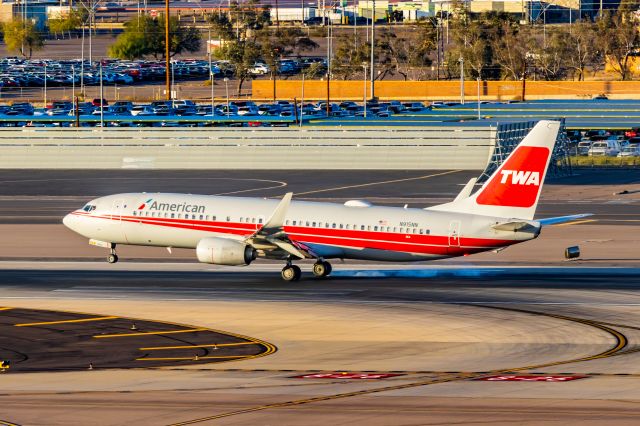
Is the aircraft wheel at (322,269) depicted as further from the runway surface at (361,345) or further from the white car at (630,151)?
the white car at (630,151)

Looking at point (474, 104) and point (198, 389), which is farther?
point (474, 104)

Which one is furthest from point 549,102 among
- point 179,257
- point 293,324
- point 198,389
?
point 198,389

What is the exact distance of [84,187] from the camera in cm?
10769

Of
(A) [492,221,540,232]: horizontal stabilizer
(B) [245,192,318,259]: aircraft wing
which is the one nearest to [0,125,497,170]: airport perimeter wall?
(B) [245,192,318,259]: aircraft wing

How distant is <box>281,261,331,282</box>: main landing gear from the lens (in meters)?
62.6

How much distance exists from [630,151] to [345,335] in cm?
8761

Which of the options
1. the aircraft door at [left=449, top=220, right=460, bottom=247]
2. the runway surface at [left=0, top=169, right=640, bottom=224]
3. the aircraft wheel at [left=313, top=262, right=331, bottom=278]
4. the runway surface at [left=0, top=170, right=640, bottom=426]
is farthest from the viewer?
the runway surface at [left=0, top=169, right=640, bottom=224]

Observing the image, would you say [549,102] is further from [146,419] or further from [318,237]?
[146,419]

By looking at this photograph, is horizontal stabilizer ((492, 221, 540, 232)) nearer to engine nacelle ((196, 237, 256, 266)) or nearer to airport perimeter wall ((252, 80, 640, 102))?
engine nacelle ((196, 237, 256, 266))

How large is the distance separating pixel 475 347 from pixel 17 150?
85.5 m

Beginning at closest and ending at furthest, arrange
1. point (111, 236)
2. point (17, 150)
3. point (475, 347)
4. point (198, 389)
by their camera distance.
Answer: point (198, 389)
point (475, 347)
point (111, 236)
point (17, 150)

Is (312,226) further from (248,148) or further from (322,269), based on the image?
(248,148)

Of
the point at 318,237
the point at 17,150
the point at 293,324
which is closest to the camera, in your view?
the point at 293,324

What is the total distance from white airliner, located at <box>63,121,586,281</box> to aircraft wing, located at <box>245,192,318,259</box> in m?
0.05
